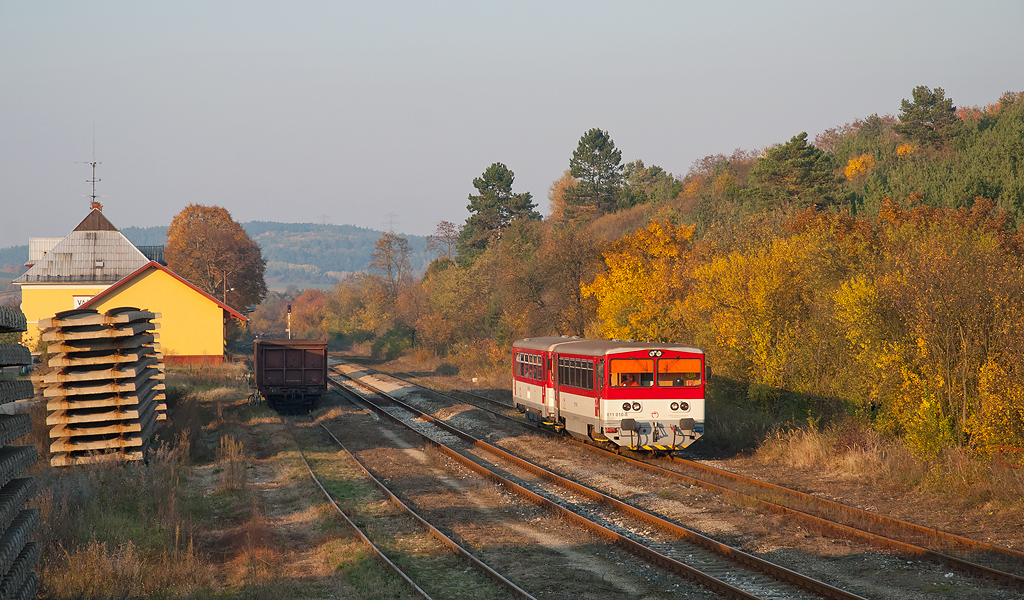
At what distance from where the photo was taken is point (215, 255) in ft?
221

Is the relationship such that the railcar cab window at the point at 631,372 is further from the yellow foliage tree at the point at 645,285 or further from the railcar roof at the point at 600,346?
the yellow foliage tree at the point at 645,285

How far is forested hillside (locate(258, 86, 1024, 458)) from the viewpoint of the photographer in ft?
52.5

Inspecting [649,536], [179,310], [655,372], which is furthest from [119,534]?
[179,310]

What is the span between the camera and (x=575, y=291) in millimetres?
42219

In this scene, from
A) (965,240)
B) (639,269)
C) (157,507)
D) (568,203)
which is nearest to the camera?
(157,507)

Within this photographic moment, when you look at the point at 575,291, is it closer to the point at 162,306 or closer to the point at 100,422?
the point at 162,306

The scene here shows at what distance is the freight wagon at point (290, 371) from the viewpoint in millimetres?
30219

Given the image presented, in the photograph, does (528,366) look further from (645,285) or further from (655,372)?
(645,285)

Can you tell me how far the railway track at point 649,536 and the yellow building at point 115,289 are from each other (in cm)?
2500

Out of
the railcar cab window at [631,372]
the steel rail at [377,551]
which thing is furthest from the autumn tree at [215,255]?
the steel rail at [377,551]

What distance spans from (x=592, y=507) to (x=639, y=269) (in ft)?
74.6

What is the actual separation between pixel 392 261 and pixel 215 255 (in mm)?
30700

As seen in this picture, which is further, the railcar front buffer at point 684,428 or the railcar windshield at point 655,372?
the railcar front buffer at point 684,428

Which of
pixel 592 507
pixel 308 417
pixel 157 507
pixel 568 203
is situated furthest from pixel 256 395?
pixel 568 203
